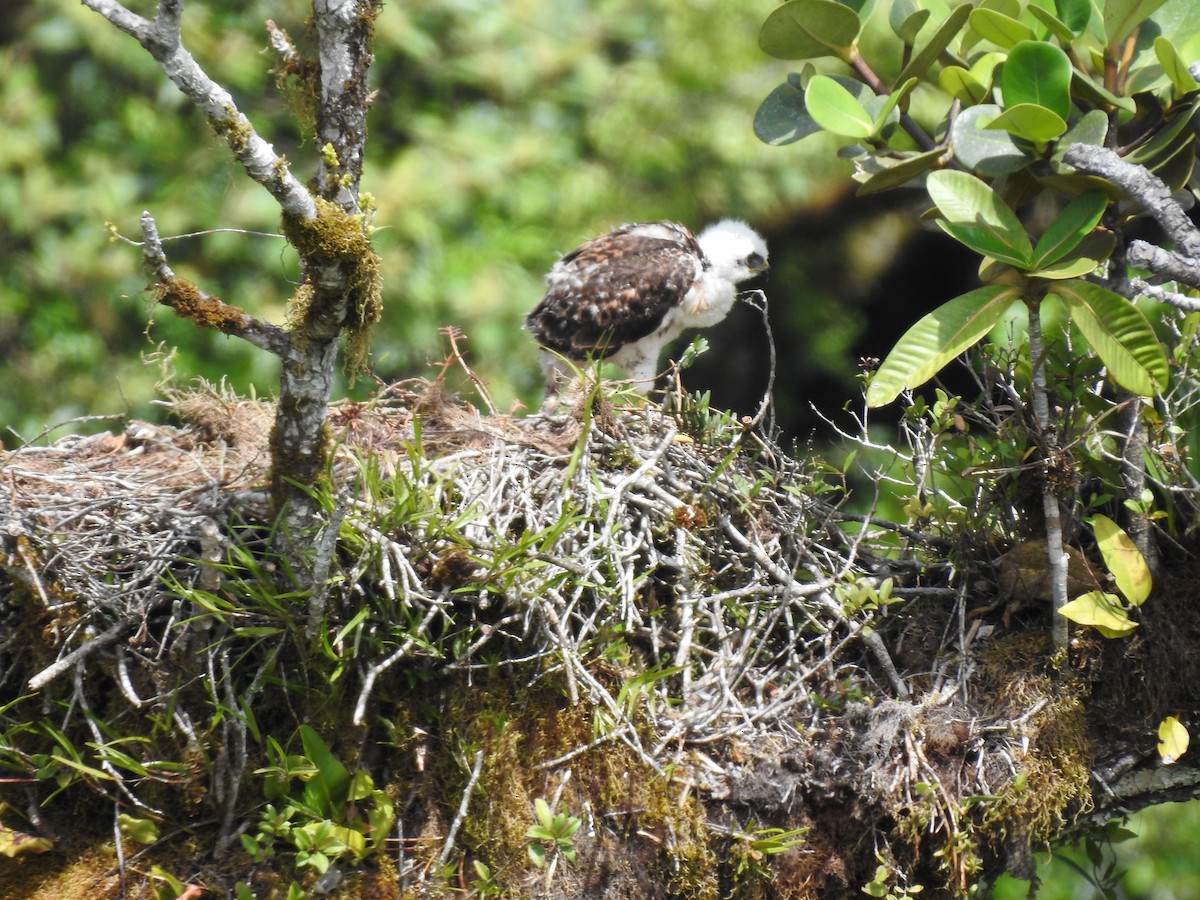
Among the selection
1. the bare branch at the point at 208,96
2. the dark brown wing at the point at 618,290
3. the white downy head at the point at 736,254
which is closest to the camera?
the bare branch at the point at 208,96

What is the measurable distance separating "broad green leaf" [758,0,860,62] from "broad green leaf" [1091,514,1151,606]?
48.4 inches

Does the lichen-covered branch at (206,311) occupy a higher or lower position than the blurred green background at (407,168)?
lower

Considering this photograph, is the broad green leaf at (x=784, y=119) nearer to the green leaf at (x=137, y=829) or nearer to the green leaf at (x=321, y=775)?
the green leaf at (x=321, y=775)

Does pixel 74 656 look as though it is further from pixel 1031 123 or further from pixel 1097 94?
pixel 1097 94

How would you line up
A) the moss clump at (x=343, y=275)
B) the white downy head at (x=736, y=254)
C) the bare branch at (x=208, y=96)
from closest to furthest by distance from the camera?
the bare branch at (x=208, y=96)
the moss clump at (x=343, y=275)
the white downy head at (x=736, y=254)

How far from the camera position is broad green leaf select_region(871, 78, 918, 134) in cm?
235

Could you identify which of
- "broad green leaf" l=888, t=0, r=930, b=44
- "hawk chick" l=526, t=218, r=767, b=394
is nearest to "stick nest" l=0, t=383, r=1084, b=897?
"broad green leaf" l=888, t=0, r=930, b=44

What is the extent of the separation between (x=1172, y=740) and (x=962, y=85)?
1.50 meters

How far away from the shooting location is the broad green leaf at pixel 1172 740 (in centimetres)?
234

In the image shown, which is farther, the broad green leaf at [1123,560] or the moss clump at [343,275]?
the broad green leaf at [1123,560]

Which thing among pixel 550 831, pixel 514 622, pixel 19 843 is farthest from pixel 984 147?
pixel 19 843

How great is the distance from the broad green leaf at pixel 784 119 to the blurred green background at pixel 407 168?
2231 mm

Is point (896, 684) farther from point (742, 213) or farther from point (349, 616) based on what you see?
point (742, 213)

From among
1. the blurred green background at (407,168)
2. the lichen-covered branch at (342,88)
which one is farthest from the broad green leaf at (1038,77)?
the blurred green background at (407,168)
